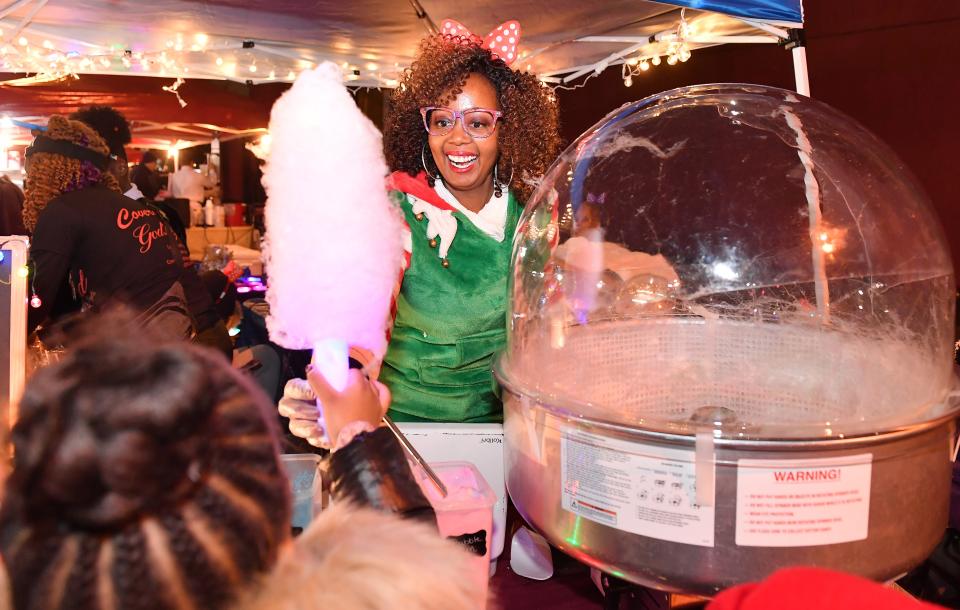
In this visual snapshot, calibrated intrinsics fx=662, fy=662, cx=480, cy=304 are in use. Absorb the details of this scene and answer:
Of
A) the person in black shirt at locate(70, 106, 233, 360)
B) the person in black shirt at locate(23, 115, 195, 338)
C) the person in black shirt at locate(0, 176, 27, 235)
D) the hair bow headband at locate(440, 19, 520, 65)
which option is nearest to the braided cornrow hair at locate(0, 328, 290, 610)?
the hair bow headband at locate(440, 19, 520, 65)

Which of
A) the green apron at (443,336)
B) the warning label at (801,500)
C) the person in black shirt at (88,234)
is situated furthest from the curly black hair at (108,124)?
the warning label at (801,500)

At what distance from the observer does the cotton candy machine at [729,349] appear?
2.27ft

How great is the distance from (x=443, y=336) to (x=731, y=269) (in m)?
0.69

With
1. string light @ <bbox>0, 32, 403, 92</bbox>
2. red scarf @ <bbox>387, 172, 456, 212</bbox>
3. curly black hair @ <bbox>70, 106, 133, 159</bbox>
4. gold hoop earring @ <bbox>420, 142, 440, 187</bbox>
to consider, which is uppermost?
string light @ <bbox>0, 32, 403, 92</bbox>

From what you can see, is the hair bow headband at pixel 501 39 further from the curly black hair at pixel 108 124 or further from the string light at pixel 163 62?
the string light at pixel 163 62

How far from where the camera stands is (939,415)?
0.73 metres

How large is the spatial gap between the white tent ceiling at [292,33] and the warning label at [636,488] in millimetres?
2939

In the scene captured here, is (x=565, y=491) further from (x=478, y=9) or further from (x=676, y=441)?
(x=478, y=9)

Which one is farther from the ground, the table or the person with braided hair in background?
the table

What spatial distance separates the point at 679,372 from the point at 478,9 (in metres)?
3.20

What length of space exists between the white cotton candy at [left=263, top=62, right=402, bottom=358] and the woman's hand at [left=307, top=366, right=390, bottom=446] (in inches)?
2.3

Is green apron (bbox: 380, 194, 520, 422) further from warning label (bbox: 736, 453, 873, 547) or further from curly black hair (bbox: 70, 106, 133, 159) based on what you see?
curly black hair (bbox: 70, 106, 133, 159)

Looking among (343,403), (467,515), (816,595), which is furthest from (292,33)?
(816,595)

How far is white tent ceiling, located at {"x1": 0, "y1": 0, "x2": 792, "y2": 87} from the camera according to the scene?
11.8 feet
